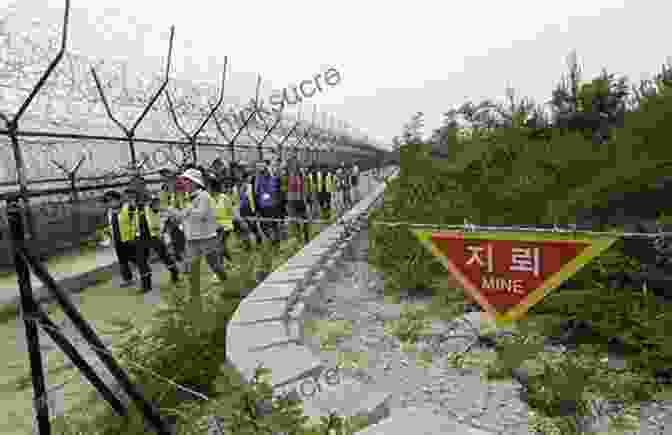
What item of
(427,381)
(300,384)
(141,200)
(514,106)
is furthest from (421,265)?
(141,200)

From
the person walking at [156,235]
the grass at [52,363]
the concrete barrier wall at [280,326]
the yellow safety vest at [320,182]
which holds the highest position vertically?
the yellow safety vest at [320,182]

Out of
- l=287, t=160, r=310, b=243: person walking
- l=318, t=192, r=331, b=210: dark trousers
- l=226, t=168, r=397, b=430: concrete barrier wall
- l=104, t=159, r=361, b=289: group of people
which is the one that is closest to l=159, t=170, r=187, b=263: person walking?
l=104, t=159, r=361, b=289: group of people

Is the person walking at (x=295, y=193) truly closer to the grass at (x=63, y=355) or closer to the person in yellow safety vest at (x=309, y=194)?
the grass at (x=63, y=355)

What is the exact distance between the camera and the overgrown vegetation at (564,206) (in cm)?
236

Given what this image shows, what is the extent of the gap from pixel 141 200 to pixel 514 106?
550 centimetres

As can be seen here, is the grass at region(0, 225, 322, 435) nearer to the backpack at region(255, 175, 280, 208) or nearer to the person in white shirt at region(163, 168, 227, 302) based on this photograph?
the person in white shirt at region(163, 168, 227, 302)

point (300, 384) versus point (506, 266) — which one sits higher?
point (506, 266)

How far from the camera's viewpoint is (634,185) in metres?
2.81

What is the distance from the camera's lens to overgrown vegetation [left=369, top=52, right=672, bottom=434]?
2.36m

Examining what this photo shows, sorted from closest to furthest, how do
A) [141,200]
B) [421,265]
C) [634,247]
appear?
[634,247] < [421,265] < [141,200]

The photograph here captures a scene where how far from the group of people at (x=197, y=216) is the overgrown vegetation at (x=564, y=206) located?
1.74 meters

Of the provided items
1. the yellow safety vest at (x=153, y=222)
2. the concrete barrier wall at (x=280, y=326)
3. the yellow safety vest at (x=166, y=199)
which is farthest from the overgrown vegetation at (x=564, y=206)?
the yellow safety vest at (x=166, y=199)

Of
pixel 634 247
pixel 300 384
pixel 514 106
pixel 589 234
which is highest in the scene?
pixel 514 106

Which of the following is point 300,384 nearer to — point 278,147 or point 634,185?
point 634,185
